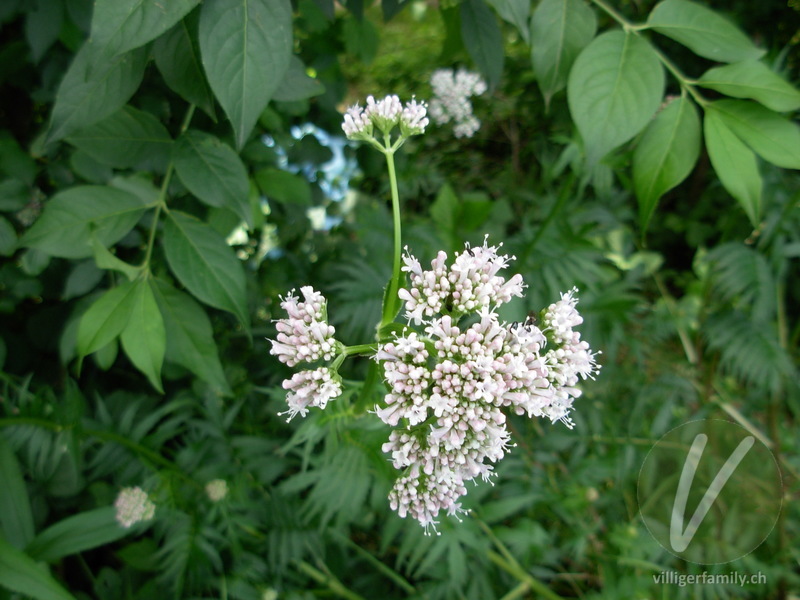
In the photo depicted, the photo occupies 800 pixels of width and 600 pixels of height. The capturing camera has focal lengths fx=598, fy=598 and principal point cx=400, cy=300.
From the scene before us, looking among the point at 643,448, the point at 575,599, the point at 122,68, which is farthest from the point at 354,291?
the point at 575,599

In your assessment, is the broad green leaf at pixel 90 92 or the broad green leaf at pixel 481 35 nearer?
the broad green leaf at pixel 90 92

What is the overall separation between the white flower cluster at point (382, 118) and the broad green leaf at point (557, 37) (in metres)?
0.26

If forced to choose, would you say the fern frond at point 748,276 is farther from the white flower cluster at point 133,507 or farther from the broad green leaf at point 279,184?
the white flower cluster at point 133,507

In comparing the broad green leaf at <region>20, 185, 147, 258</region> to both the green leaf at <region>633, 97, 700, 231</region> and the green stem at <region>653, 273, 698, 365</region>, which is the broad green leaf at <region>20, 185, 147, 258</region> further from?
the green stem at <region>653, 273, 698, 365</region>

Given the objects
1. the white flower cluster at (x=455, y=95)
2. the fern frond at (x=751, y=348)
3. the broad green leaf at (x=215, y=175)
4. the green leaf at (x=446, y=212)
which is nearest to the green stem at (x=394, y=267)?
the broad green leaf at (x=215, y=175)

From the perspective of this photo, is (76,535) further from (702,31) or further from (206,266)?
(702,31)

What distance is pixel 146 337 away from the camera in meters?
1.14

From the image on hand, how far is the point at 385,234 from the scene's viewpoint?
2125 millimetres

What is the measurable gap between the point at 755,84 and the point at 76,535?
1781mm

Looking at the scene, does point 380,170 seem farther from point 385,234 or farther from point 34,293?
point 34,293

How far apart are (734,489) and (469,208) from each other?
56.6 inches

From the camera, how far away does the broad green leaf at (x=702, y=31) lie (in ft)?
3.82

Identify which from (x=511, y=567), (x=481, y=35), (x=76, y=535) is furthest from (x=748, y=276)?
(x=76, y=535)

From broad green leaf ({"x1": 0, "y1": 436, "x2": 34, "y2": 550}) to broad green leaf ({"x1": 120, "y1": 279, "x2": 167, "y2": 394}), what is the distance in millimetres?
505
